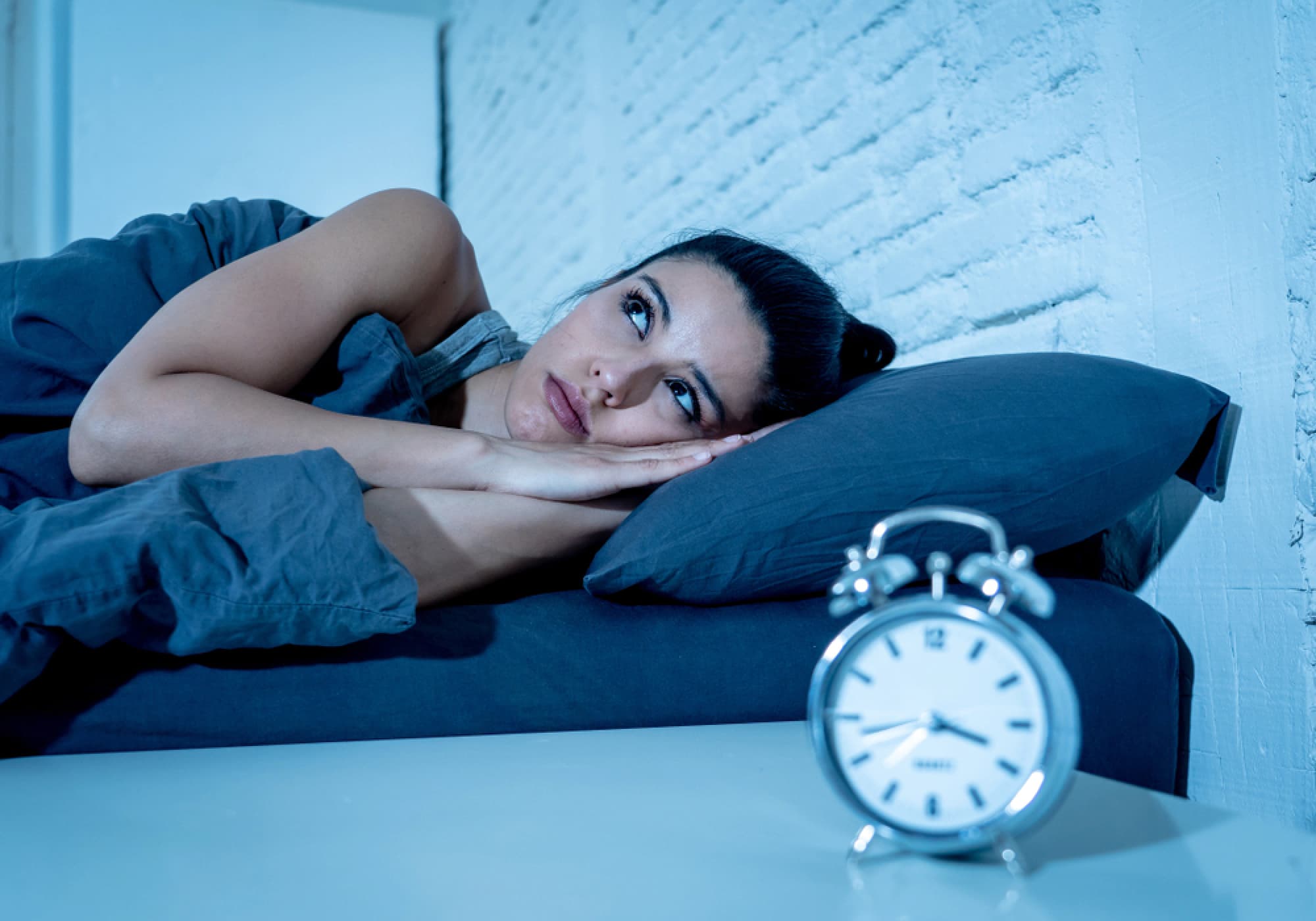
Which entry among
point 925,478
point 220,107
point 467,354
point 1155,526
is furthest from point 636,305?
point 220,107

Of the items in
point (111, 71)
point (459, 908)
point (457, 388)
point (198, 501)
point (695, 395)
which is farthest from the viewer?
point (111, 71)

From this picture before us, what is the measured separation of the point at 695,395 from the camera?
4.64 ft

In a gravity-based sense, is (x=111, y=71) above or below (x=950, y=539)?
above

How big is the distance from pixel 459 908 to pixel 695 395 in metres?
1.03

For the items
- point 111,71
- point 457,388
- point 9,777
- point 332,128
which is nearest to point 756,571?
point 9,777

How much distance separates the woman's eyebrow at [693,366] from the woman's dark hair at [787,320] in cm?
7

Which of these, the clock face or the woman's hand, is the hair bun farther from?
the clock face

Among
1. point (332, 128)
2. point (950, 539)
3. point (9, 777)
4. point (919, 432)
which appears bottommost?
point (9, 777)

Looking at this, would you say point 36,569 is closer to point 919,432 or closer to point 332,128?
point 919,432

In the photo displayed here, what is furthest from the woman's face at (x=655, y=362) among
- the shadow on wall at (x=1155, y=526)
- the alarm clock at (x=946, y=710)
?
the alarm clock at (x=946, y=710)

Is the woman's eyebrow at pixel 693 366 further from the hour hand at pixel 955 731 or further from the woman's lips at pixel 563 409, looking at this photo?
the hour hand at pixel 955 731

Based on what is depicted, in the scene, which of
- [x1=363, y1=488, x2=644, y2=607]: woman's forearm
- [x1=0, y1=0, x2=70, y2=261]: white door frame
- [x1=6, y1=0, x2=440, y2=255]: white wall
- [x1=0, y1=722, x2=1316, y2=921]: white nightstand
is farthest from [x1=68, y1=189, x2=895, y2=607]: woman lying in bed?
[x1=0, y1=0, x2=70, y2=261]: white door frame

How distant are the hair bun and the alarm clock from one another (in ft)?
3.55

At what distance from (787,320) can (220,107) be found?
390 cm
